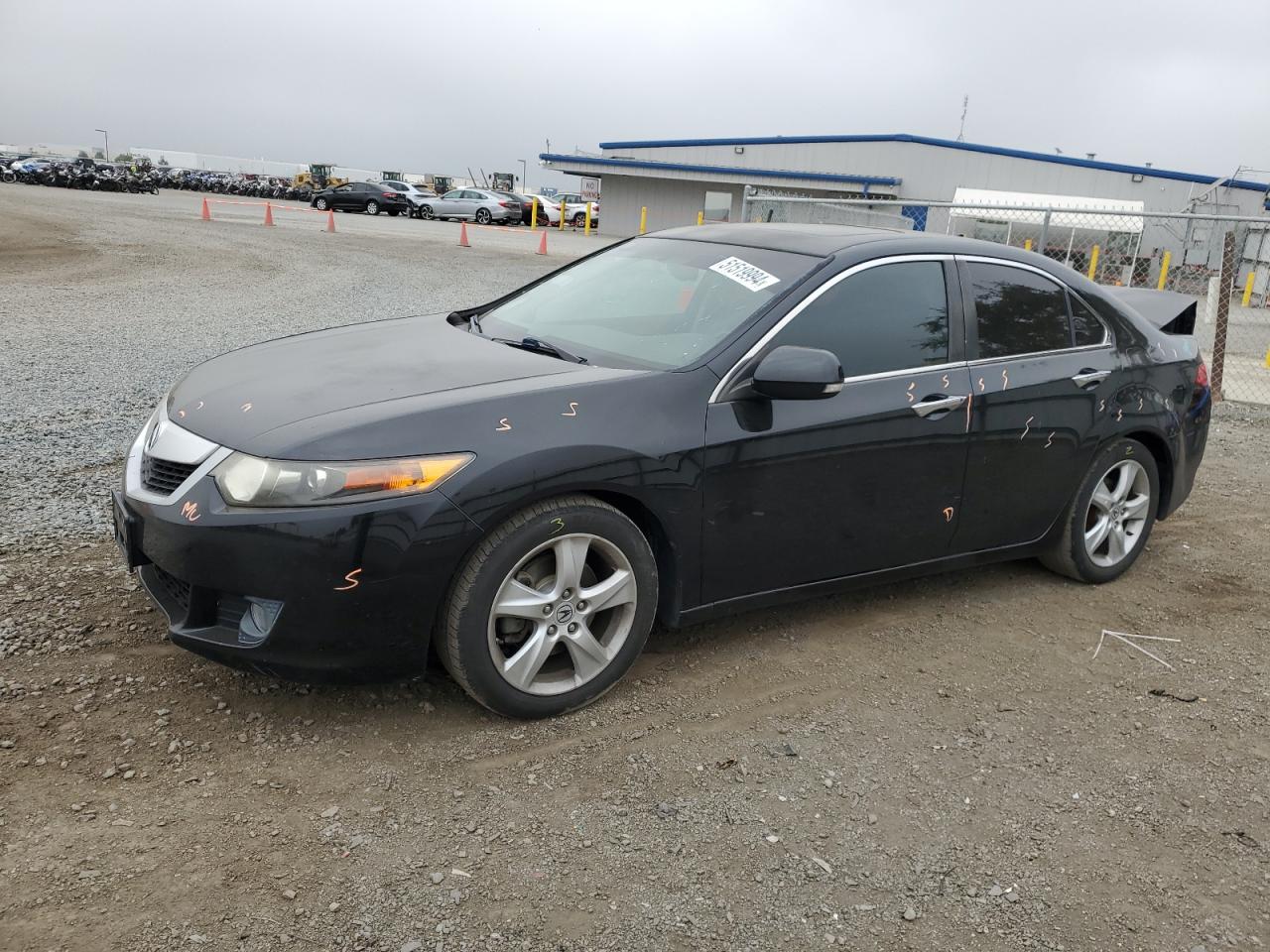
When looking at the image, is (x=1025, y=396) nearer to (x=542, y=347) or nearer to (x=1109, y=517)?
(x=1109, y=517)

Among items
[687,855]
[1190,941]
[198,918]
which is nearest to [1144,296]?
[1190,941]

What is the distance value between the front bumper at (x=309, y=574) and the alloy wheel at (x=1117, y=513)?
10.6 feet

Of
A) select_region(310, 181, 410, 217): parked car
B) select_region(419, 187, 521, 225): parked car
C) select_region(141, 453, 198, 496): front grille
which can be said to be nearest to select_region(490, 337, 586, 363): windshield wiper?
select_region(141, 453, 198, 496): front grille

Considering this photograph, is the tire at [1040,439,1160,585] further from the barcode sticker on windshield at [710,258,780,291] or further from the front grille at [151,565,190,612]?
the front grille at [151,565,190,612]

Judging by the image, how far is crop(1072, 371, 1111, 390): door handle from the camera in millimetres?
4440

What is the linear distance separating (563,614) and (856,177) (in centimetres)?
3757

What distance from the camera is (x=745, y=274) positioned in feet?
12.8

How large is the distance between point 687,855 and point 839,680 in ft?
4.05

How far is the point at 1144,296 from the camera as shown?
579 centimetres

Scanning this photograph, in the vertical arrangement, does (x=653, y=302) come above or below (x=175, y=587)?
above

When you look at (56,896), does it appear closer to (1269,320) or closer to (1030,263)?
(1030,263)

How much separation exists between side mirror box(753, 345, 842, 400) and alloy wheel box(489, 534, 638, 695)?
77 centimetres

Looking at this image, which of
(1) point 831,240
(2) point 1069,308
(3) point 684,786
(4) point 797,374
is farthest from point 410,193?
(3) point 684,786

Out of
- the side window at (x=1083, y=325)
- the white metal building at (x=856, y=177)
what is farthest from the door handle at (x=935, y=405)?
the white metal building at (x=856, y=177)
